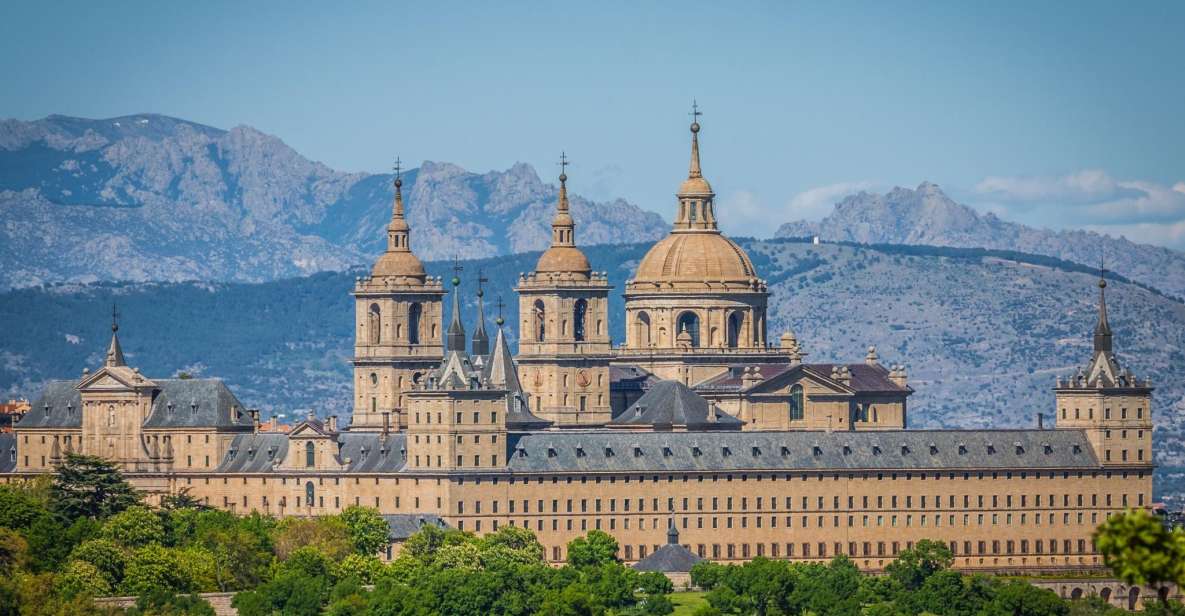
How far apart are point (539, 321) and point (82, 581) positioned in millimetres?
43975

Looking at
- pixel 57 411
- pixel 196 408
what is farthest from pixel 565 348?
pixel 57 411

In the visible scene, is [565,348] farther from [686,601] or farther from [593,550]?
[686,601]

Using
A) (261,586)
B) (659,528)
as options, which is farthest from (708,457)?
(261,586)

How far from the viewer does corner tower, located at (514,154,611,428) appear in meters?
194

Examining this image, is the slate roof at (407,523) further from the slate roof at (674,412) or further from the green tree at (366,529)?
the slate roof at (674,412)

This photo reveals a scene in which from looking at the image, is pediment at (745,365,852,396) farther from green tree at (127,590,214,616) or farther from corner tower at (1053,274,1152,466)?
green tree at (127,590,214,616)

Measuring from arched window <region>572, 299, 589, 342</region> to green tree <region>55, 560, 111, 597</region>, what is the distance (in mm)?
41167

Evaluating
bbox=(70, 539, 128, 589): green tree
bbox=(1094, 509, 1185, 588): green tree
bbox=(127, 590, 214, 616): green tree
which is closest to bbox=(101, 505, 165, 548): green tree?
bbox=(70, 539, 128, 589): green tree

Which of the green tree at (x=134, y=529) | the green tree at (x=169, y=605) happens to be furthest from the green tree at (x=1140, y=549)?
the green tree at (x=134, y=529)

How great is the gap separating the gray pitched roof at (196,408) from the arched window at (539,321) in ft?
55.8

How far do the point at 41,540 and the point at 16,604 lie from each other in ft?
47.3

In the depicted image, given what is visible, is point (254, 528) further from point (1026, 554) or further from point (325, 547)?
point (1026, 554)

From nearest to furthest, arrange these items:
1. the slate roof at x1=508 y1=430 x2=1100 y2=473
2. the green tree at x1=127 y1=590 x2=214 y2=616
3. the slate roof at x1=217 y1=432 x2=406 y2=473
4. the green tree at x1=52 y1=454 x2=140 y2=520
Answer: the green tree at x1=127 y1=590 x2=214 y2=616 < the green tree at x1=52 y1=454 x2=140 y2=520 < the slate roof at x1=508 y1=430 x2=1100 y2=473 < the slate roof at x1=217 y1=432 x2=406 y2=473

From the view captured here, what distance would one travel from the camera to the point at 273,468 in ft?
614
